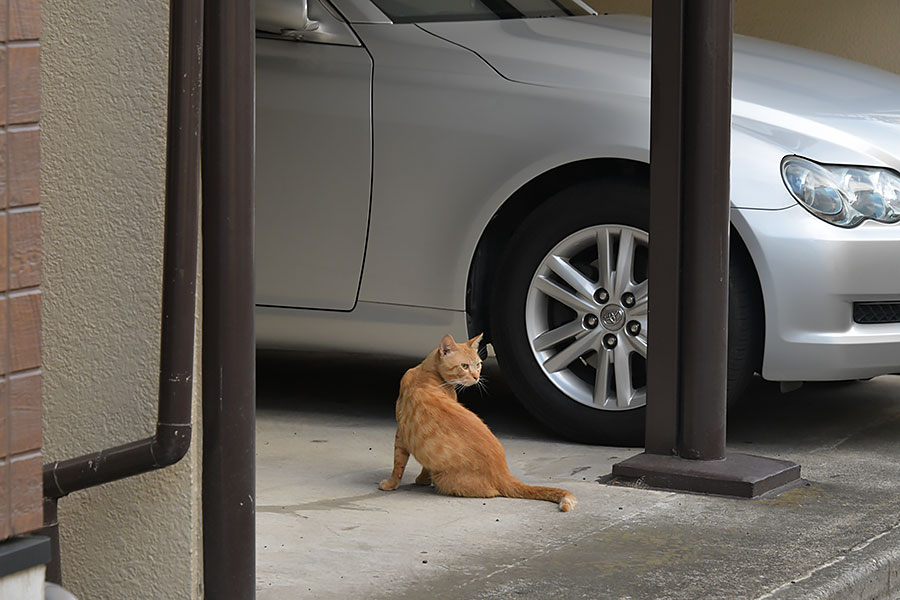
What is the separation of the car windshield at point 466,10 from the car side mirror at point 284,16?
30 cm

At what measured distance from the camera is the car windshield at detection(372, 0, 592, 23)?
5.13 m

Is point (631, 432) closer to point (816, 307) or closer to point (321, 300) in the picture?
point (816, 307)

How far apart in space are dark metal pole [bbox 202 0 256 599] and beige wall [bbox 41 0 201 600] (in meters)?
0.05

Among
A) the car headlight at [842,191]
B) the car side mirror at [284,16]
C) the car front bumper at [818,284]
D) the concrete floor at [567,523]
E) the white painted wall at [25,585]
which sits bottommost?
the concrete floor at [567,523]

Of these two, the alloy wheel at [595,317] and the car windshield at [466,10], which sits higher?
the car windshield at [466,10]

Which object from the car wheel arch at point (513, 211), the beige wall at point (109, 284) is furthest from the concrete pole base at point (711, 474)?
the beige wall at point (109, 284)

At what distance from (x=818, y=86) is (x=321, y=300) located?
1.88 meters

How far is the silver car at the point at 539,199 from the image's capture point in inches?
176

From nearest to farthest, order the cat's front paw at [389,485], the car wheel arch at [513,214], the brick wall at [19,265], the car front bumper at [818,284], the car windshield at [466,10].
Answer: the brick wall at [19,265] < the cat's front paw at [389,485] < the car front bumper at [818,284] < the car wheel arch at [513,214] < the car windshield at [466,10]

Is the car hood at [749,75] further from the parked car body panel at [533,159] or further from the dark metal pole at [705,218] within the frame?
the dark metal pole at [705,218]

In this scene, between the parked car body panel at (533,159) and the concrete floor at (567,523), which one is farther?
the parked car body panel at (533,159)

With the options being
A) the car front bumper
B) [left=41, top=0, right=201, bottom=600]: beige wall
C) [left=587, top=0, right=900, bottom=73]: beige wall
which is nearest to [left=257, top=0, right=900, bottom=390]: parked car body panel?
the car front bumper

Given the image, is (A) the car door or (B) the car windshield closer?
(A) the car door

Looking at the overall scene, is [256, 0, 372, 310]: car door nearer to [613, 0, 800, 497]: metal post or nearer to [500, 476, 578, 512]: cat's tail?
[613, 0, 800, 497]: metal post
